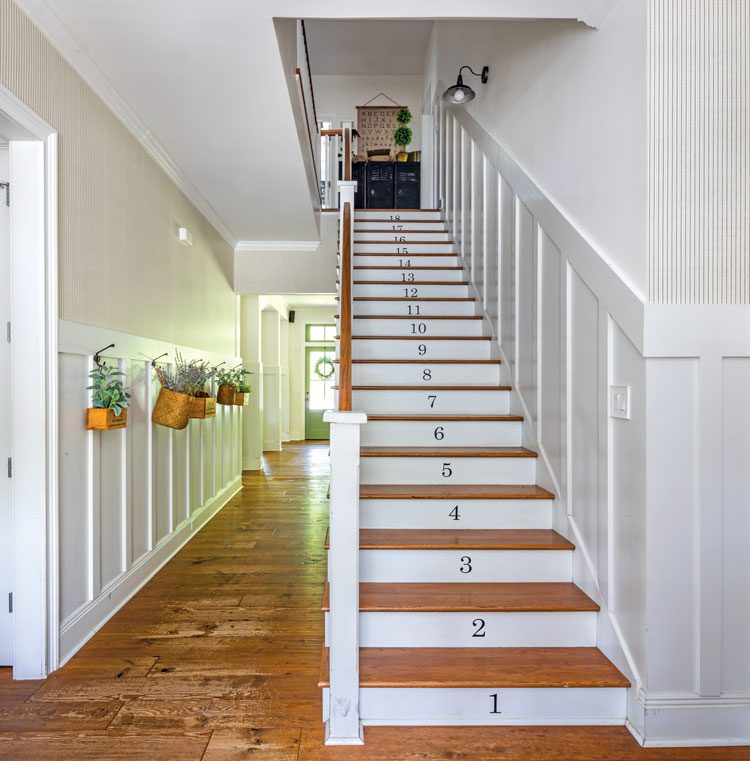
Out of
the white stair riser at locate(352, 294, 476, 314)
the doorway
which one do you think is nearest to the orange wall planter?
the white stair riser at locate(352, 294, 476, 314)

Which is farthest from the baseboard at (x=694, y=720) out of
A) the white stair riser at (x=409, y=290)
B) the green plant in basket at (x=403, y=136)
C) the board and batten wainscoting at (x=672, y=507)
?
the green plant in basket at (x=403, y=136)

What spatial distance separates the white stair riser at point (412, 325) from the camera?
3.94 metres

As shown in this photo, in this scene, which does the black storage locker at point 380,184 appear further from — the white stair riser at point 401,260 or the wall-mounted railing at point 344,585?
the wall-mounted railing at point 344,585

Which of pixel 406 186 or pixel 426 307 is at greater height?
pixel 406 186

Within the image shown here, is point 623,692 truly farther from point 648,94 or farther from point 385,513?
point 648,94

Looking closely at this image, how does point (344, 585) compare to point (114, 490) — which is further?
point (114, 490)

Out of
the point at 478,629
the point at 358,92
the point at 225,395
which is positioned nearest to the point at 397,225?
the point at 225,395

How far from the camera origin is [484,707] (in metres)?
1.99

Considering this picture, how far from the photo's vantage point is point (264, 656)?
249 cm

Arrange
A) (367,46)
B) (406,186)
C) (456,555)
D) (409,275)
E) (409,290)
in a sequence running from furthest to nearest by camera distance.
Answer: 1. (406,186)
2. (367,46)
3. (409,275)
4. (409,290)
5. (456,555)

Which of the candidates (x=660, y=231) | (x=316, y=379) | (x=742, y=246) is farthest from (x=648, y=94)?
(x=316, y=379)

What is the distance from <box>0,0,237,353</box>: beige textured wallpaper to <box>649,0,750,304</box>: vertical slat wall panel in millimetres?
2238

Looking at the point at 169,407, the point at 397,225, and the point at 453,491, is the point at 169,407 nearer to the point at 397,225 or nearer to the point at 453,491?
the point at 453,491

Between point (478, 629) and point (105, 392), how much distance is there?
1.92m
